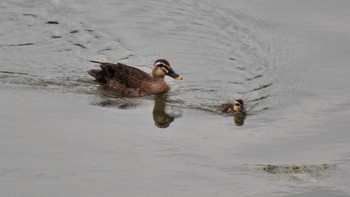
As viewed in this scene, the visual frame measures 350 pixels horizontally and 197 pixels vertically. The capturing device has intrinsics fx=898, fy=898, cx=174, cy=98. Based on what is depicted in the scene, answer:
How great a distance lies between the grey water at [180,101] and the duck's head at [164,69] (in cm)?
34

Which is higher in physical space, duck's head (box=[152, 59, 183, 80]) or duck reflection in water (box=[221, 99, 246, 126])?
duck's head (box=[152, 59, 183, 80])

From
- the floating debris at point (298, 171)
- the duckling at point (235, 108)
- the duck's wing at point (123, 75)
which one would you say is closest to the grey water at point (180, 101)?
the floating debris at point (298, 171)

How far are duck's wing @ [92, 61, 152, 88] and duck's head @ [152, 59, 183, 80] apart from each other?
0.25 meters

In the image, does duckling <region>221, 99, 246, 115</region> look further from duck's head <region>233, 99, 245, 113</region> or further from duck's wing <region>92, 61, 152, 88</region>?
duck's wing <region>92, 61, 152, 88</region>

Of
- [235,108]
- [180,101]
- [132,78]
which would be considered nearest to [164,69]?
[132,78]

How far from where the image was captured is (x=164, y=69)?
14.6 m

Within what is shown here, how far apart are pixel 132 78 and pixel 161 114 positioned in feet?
3.96

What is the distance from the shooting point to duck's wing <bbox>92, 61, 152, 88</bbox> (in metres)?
14.7

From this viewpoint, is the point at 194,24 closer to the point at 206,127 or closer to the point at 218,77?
the point at 218,77

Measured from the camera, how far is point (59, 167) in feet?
35.0

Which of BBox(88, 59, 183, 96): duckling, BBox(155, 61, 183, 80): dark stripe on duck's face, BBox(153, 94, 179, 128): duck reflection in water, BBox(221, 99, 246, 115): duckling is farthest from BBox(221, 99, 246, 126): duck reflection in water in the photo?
BBox(88, 59, 183, 96): duckling

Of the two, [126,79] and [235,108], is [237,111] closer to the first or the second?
[235,108]

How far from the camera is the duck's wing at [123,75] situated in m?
14.7

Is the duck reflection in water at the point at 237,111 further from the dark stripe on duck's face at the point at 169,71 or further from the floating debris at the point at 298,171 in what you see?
the floating debris at the point at 298,171
